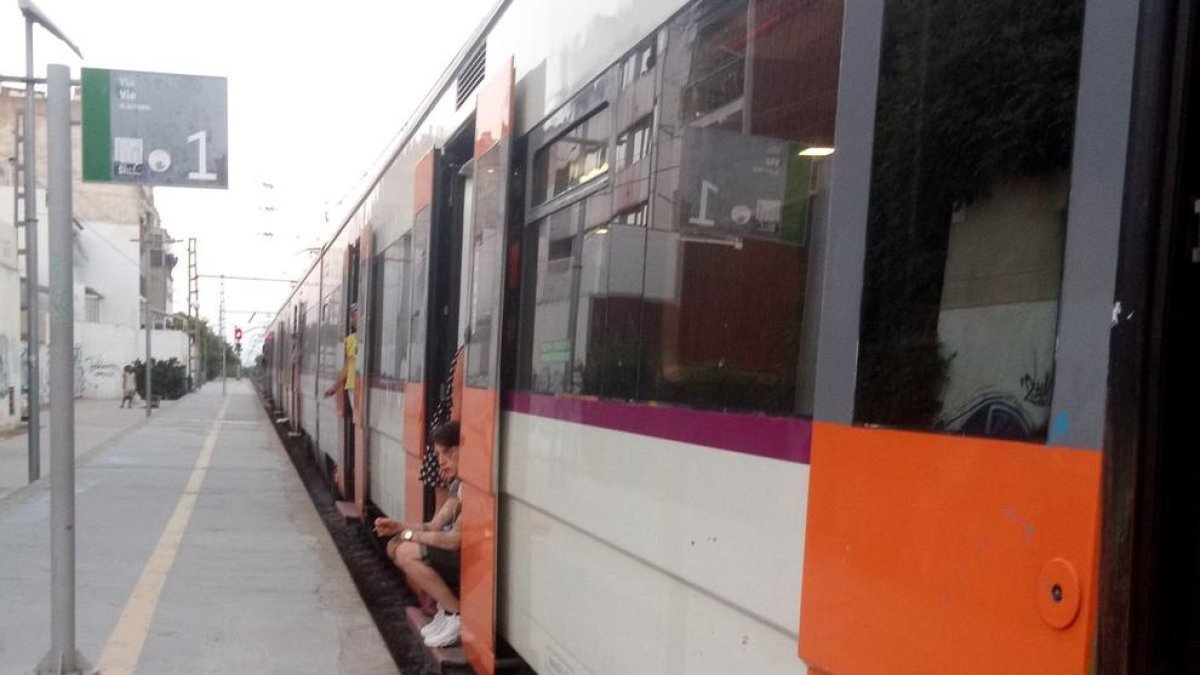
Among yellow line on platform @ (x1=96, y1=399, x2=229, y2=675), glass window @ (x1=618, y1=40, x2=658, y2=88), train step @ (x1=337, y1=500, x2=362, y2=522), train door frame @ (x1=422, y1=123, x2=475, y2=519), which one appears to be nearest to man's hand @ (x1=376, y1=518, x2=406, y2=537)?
train door frame @ (x1=422, y1=123, x2=475, y2=519)

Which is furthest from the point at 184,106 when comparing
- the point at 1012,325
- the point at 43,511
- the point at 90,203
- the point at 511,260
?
the point at 90,203

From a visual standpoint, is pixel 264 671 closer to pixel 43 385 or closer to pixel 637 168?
pixel 637 168

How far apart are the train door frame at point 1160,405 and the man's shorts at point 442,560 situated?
3.98 metres

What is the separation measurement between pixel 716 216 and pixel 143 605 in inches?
217

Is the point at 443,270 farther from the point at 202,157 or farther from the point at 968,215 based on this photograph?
the point at 968,215

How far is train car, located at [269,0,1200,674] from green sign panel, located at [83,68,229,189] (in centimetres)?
170

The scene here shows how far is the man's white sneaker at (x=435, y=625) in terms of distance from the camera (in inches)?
202

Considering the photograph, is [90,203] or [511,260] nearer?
[511,260]

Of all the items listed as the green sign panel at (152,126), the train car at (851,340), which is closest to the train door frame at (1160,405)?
the train car at (851,340)

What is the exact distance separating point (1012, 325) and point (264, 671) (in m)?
4.72

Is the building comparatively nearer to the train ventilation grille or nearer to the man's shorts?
the train ventilation grille

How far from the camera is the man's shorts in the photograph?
16.6 feet

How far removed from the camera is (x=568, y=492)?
131 inches

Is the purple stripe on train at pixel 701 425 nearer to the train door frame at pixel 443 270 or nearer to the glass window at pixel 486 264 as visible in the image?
the glass window at pixel 486 264
